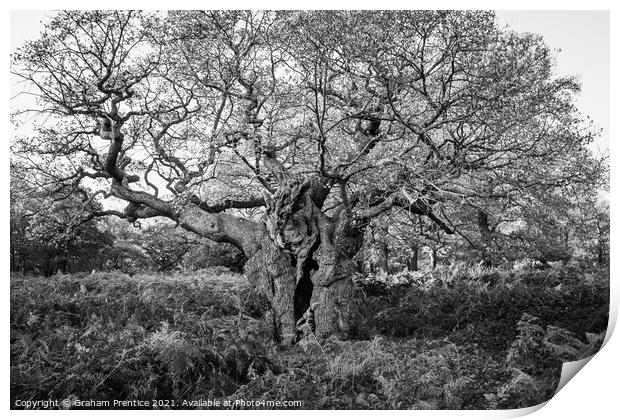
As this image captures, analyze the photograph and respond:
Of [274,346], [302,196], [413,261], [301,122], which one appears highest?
[301,122]

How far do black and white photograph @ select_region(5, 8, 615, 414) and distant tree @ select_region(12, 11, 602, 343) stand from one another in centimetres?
3

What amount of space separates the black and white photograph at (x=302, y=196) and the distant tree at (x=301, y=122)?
0.03 meters

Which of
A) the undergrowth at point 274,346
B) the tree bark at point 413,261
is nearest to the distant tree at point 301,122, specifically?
the undergrowth at point 274,346

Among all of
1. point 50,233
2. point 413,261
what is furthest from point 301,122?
point 413,261

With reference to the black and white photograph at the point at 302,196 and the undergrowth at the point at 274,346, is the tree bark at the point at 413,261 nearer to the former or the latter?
the black and white photograph at the point at 302,196

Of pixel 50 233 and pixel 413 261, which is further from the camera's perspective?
pixel 413 261

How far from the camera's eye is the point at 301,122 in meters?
8.28

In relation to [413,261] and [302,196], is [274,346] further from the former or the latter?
[413,261]

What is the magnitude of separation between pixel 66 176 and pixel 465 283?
6.73 metres

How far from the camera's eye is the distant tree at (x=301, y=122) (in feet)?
23.6

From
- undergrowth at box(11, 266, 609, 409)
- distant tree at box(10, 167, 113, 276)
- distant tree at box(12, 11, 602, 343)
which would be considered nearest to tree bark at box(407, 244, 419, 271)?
undergrowth at box(11, 266, 609, 409)

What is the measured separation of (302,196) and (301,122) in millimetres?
1164

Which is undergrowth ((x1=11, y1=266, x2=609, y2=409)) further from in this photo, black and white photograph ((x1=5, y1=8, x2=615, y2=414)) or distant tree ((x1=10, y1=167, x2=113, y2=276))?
distant tree ((x1=10, y1=167, x2=113, y2=276))
